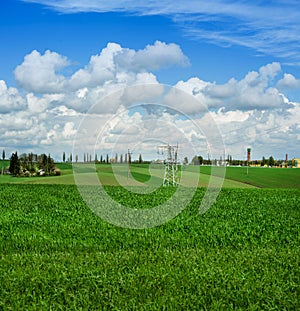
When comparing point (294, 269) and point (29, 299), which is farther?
point (294, 269)

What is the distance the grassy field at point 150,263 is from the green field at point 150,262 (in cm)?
2

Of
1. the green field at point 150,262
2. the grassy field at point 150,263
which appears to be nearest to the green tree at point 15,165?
the green field at point 150,262

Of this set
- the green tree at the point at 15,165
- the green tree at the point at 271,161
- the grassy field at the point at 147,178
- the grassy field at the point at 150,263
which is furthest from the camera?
the green tree at the point at 271,161

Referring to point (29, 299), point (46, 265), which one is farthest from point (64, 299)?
point (46, 265)

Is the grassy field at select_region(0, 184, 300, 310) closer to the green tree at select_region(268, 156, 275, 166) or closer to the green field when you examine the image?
the green field

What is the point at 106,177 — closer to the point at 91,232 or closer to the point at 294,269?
the point at 91,232

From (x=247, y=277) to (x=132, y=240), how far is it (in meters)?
5.02

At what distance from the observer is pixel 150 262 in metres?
10.5

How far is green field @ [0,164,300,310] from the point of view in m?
7.88

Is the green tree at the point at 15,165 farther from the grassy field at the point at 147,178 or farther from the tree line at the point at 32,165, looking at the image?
the grassy field at the point at 147,178

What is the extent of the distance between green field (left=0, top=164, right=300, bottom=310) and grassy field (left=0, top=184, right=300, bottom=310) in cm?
2

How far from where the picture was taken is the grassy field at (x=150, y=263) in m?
7.87

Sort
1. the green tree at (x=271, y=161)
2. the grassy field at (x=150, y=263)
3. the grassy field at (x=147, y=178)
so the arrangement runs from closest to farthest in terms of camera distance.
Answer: the grassy field at (x=150, y=263), the grassy field at (x=147, y=178), the green tree at (x=271, y=161)

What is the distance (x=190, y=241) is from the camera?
13.5 metres
